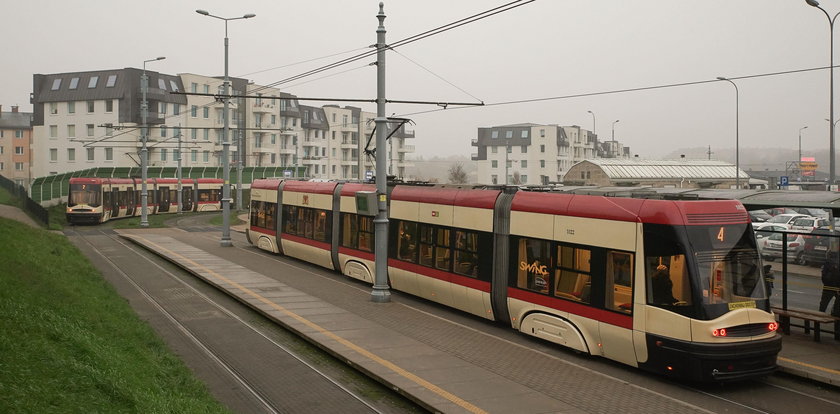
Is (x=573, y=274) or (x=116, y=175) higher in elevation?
(x=116, y=175)

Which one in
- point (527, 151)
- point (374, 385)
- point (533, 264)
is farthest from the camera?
point (527, 151)

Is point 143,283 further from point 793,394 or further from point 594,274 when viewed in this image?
point 793,394

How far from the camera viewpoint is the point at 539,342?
14891 millimetres

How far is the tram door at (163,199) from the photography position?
5672cm

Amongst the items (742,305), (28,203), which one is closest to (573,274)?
(742,305)

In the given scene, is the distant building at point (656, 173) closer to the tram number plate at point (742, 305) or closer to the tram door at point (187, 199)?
the tram door at point (187, 199)

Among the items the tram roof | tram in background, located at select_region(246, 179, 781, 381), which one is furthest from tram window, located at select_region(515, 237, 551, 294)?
the tram roof

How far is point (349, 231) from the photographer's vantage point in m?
23.2

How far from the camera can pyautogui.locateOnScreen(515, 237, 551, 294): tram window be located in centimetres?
1428

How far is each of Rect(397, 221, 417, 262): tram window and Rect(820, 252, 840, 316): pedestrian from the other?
9497mm

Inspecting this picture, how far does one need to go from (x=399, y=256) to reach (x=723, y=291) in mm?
9938

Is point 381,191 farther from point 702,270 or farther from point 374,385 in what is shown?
point 702,270

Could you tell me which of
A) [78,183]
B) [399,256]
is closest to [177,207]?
[78,183]

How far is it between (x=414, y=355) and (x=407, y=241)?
21.2ft
